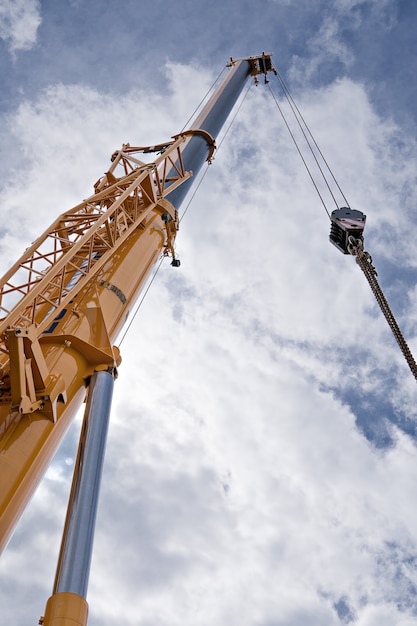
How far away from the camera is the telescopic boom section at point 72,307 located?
8.87 m

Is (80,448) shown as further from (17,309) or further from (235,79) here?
(235,79)

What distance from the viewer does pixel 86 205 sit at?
13328 millimetres

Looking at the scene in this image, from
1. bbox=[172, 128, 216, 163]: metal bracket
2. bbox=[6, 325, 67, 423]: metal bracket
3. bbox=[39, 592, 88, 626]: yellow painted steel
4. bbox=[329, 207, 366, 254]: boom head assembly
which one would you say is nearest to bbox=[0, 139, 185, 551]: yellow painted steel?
bbox=[6, 325, 67, 423]: metal bracket

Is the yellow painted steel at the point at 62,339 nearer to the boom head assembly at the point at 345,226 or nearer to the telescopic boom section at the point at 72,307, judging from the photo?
the telescopic boom section at the point at 72,307

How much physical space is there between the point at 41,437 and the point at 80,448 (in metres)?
0.78

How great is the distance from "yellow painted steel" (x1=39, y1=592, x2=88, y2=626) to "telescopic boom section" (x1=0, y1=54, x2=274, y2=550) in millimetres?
1400

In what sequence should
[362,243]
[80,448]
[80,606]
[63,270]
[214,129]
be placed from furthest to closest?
[214,129], [362,243], [63,270], [80,448], [80,606]

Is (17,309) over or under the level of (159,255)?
under

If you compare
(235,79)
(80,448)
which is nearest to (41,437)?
(80,448)

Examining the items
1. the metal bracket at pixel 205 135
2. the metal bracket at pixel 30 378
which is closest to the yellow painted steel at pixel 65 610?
the metal bracket at pixel 30 378

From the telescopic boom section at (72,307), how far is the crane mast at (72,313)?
0.06 feet

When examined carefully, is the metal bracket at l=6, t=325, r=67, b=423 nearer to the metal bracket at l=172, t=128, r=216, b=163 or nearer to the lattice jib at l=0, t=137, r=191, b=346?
the lattice jib at l=0, t=137, r=191, b=346

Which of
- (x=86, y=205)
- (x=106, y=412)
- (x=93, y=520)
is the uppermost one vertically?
(x=86, y=205)

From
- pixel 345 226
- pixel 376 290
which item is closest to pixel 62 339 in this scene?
pixel 376 290
